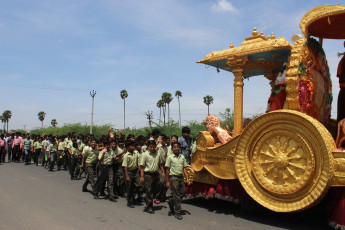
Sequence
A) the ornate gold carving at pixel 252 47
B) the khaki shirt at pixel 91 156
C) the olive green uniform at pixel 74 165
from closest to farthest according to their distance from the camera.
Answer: the ornate gold carving at pixel 252 47 → the khaki shirt at pixel 91 156 → the olive green uniform at pixel 74 165

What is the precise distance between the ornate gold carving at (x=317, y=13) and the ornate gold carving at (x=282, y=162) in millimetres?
1772

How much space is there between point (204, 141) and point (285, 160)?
187cm

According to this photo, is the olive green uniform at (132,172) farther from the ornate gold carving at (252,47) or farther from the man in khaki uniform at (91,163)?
the ornate gold carving at (252,47)

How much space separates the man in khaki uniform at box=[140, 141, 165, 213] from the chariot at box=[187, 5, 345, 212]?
3.30ft

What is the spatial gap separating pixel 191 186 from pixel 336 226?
3056 millimetres

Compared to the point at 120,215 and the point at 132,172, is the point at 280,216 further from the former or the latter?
the point at 132,172

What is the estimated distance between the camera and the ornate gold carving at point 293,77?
17.3ft

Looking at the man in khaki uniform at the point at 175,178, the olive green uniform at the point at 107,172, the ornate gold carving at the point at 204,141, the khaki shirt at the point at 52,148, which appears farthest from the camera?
the khaki shirt at the point at 52,148

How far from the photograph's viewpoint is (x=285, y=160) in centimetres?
519

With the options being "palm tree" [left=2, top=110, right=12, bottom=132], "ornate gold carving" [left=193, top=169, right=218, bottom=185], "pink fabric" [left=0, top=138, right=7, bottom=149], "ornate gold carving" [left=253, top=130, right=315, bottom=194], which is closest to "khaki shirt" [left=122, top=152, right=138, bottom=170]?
"ornate gold carving" [left=193, top=169, right=218, bottom=185]

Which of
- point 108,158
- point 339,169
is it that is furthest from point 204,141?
point 339,169

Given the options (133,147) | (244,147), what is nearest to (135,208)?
(133,147)

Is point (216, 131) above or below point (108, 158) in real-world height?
above

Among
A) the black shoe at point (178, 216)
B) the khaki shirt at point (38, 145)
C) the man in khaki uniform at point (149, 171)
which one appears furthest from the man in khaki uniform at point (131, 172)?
the khaki shirt at point (38, 145)
